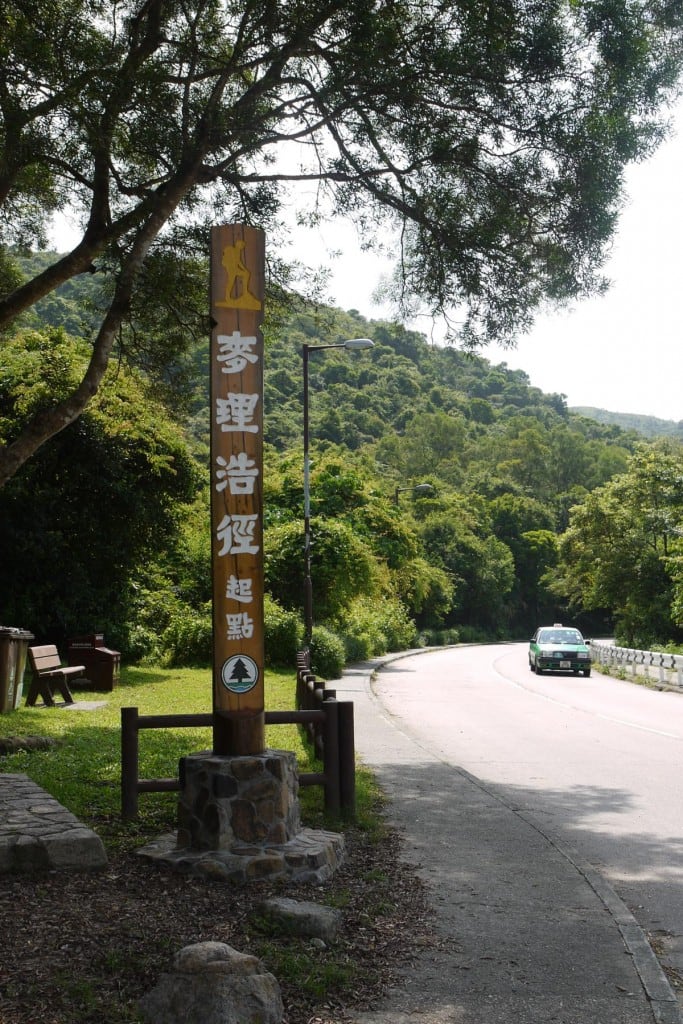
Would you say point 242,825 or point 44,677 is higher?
point 44,677

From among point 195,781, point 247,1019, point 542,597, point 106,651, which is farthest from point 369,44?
point 542,597

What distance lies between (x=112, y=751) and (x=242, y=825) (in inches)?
221

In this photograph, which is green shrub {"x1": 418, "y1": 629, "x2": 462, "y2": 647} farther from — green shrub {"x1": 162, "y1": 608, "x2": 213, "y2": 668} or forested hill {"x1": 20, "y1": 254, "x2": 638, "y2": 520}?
green shrub {"x1": 162, "y1": 608, "x2": 213, "y2": 668}

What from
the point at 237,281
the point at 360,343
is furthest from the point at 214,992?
the point at 360,343

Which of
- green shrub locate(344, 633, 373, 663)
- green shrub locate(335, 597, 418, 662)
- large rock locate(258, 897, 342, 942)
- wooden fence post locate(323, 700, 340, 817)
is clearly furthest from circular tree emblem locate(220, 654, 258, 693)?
green shrub locate(335, 597, 418, 662)

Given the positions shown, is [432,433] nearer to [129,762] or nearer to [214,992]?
[129,762]

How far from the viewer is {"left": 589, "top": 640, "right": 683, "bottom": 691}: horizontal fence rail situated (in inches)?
1049

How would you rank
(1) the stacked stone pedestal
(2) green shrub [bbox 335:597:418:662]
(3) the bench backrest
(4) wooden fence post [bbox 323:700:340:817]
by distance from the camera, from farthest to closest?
1. (2) green shrub [bbox 335:597:418:662]
2. (3) the bench backrest
3. (4) wooden fence post [bbox 323:700:340:817]
4. (1) the stacked stone pedestal

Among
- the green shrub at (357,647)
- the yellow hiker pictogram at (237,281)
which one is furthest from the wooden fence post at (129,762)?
the green shrub at (357,647)

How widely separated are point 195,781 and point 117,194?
9392 millimetres

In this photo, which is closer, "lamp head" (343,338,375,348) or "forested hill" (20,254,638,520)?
"lamp head" (343,338,375,348)

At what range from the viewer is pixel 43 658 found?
1712 cm

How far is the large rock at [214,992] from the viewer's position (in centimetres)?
427

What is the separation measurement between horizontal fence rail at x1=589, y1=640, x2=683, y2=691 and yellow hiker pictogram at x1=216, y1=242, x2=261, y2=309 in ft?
71.0
